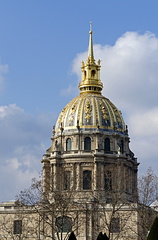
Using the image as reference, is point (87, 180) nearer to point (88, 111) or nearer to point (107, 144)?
point (107, 144)

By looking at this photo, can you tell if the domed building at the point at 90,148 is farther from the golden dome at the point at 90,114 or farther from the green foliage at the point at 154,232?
the green foliage at the point at 154,232

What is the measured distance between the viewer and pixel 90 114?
109 metres

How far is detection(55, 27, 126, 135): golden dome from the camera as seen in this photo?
108625mm

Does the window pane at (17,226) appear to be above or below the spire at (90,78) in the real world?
below

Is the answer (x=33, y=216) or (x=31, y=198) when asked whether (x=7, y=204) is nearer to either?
(x=33, y=216)

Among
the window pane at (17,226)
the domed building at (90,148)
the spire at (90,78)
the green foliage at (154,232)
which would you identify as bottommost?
the green foliage at (154,232)

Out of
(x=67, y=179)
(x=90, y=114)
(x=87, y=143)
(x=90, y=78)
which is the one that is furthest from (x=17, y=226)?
(x=90, y=78)

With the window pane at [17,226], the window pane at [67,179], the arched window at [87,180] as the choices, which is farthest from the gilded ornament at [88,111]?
the window pane at [17,226]

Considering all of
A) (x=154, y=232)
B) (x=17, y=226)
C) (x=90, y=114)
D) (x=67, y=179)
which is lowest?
(x=154, y=232)

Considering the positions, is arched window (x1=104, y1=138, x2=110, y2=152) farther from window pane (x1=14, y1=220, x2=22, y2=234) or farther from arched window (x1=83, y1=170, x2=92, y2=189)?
window pane (x1=14, y1=220, x2=22, y2=234)

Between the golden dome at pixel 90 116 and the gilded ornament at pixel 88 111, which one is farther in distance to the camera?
the gilded ornament at pixel 88 111

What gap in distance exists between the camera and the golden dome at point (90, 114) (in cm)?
10862

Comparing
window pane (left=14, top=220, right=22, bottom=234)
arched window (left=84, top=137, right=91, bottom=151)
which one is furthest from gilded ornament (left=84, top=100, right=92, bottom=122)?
window pane (left=14, top=220, right=22, bottom=234)

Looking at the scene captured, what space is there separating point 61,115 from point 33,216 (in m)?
25.0
